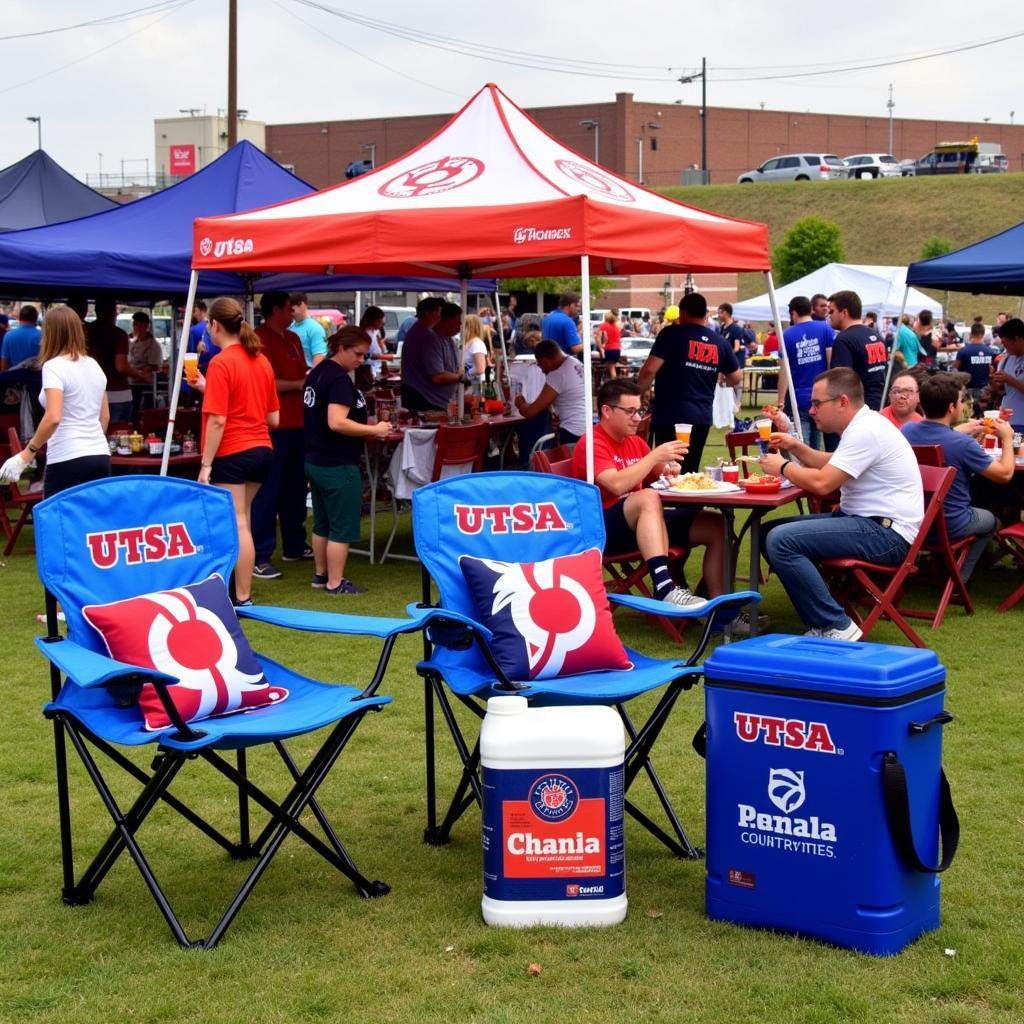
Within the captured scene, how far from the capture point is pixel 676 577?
7.50m

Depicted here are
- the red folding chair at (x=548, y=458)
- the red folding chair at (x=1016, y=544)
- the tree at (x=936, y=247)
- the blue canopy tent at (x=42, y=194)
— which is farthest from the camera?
the tree at (x=936, y=247)

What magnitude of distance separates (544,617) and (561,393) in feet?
23.0

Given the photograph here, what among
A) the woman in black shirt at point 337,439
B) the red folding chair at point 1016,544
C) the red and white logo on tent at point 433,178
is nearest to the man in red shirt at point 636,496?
the woman in black shirt at point 337,439

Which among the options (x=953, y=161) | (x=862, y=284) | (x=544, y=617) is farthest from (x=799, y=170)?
(x=544, y=617)

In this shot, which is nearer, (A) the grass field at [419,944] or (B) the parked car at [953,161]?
(A) the grass field at [419,944]

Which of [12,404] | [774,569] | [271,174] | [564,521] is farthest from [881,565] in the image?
[12,404]

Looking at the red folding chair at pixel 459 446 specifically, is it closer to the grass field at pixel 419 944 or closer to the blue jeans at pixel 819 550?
the blue jeans at pixel 819 550

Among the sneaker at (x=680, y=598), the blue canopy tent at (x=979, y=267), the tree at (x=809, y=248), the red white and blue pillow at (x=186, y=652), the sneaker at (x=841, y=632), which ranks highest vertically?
the tree at (x=809, y=248)

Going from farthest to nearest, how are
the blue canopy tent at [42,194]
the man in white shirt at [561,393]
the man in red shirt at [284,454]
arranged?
the blue canopy tent at [42,194]
the man in white shirt at [561,393]
the man in red shirt at [284,454]

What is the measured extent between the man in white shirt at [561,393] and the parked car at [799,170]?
55.3m

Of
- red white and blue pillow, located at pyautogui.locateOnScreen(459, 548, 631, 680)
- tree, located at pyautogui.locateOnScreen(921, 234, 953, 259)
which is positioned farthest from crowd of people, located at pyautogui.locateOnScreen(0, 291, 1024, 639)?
tree, located at pyautogui.locateOnScreen(921, 234, 953, 259)

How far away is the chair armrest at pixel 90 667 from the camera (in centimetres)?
336

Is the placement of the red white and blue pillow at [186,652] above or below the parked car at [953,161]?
below

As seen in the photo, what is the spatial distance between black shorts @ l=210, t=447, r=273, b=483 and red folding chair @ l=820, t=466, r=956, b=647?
124 inches
